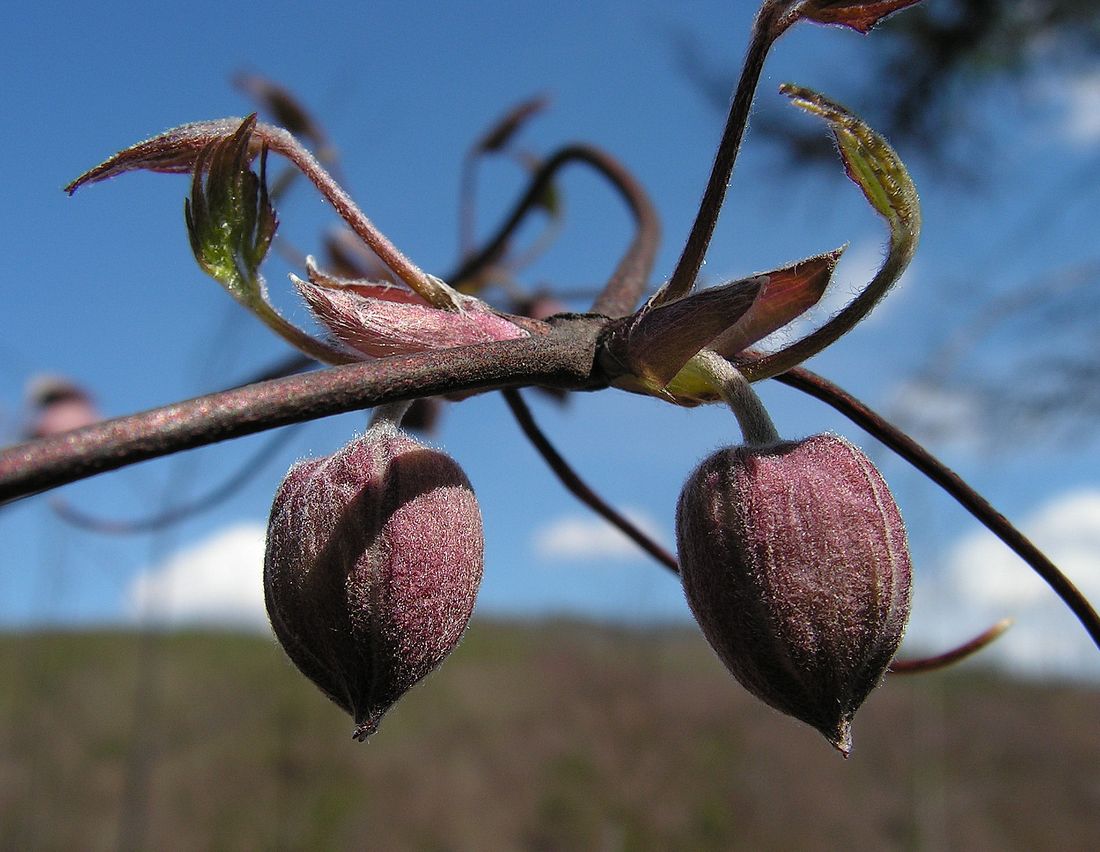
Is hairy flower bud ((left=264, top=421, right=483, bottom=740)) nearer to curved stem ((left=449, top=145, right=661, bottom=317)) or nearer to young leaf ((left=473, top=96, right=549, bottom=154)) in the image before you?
curved stem ((left=449, top=145, right=661, bottom=317))

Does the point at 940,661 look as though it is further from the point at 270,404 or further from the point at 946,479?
the point at 270,404

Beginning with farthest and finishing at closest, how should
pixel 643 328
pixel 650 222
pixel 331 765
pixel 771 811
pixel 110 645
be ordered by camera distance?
pixel 110 645 → pixel 771 811 → pixel 331 765 → pixel 650 222 → pixel 643 328

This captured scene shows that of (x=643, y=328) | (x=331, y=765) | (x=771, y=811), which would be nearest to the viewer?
(x=643, y=328)

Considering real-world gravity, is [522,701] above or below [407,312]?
below

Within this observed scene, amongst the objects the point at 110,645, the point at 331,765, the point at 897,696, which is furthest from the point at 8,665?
the point at 897,696

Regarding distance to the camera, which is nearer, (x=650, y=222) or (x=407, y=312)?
(x=407, y=312)

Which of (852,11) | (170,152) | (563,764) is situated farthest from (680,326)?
(563,764)

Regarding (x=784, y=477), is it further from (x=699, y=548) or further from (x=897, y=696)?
(x=897, y=696)

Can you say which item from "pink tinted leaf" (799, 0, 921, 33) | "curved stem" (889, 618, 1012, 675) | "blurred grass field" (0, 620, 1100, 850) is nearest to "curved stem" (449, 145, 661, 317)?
"pink tinted leaf" (799, 0, 921, 33)
